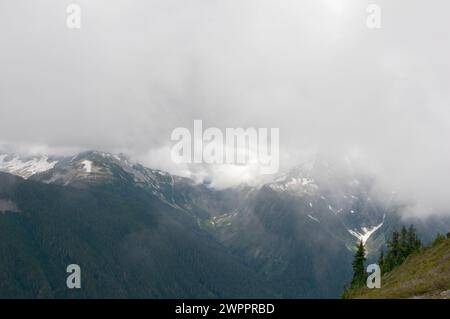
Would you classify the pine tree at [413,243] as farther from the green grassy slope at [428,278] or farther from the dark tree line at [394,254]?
the green grassy slope at [428,278]

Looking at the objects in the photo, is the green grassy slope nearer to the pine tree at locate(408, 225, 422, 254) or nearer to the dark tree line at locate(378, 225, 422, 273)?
the pine tree at locate(408, 225, 422, 254)

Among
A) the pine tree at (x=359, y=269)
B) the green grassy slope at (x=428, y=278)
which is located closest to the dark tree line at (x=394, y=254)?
the pine tree at (x=359, y=269)

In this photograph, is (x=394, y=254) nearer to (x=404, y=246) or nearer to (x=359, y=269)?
(x=404, y=246)

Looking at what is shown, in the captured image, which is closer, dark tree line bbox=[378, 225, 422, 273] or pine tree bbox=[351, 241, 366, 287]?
dark tree line bbox=[378, 225, 422, 273]

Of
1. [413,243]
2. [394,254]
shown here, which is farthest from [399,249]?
[413,243]

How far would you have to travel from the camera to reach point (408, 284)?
249 feet

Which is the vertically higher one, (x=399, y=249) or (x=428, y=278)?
(x=399, y=249)

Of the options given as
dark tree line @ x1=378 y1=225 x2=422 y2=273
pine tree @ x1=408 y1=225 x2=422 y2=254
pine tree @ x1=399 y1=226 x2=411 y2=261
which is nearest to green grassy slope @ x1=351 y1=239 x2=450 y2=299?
pine tree @ x1=408 y1=225 x2=422 y2=254
